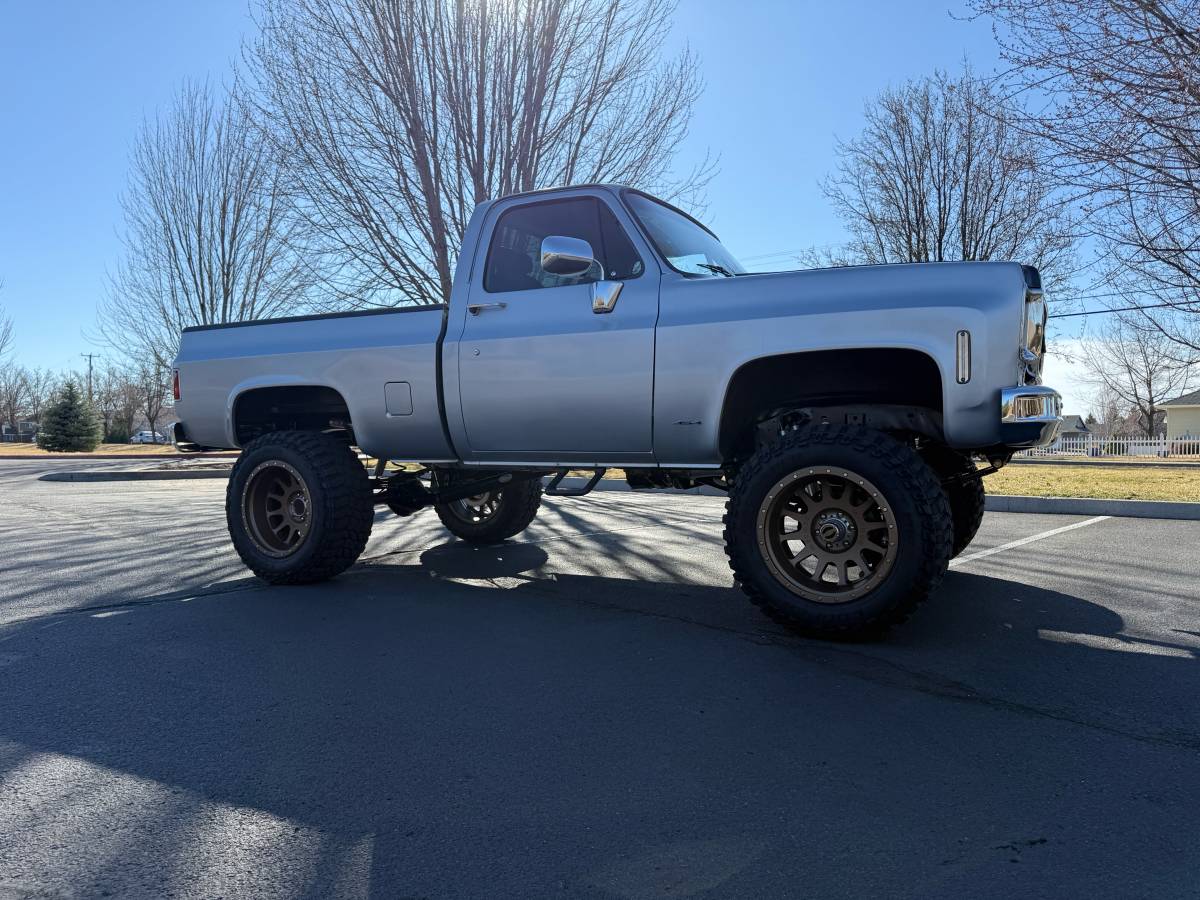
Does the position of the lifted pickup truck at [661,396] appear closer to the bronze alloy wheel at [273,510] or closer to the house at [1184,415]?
the bronze alloy wheel at [273,510]

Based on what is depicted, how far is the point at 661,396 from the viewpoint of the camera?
176 inches

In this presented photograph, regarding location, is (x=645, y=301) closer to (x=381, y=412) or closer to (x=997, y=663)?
(x=381, y=412)

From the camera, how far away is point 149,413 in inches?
2773

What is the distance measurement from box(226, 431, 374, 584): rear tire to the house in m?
59.1

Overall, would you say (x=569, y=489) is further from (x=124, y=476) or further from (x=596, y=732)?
(x=124, y=476)

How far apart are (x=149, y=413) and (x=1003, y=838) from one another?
257 ft

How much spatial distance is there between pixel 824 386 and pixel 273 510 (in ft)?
12.1

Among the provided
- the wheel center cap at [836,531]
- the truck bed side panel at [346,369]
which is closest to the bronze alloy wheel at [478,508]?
the truck bed side panel at [346,369]

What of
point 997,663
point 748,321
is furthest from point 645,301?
point 997,663

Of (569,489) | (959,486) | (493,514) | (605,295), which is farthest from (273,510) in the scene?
(959,486)

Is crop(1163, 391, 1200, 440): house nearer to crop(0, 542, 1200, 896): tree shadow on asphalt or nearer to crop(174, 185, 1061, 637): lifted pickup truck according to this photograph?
crop(174, 185, 1061, 637): lifted pickup truck

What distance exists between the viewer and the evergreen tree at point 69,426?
122 feet

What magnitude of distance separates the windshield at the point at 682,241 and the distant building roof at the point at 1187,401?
192 feet

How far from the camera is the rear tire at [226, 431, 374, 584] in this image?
17.6 ft
